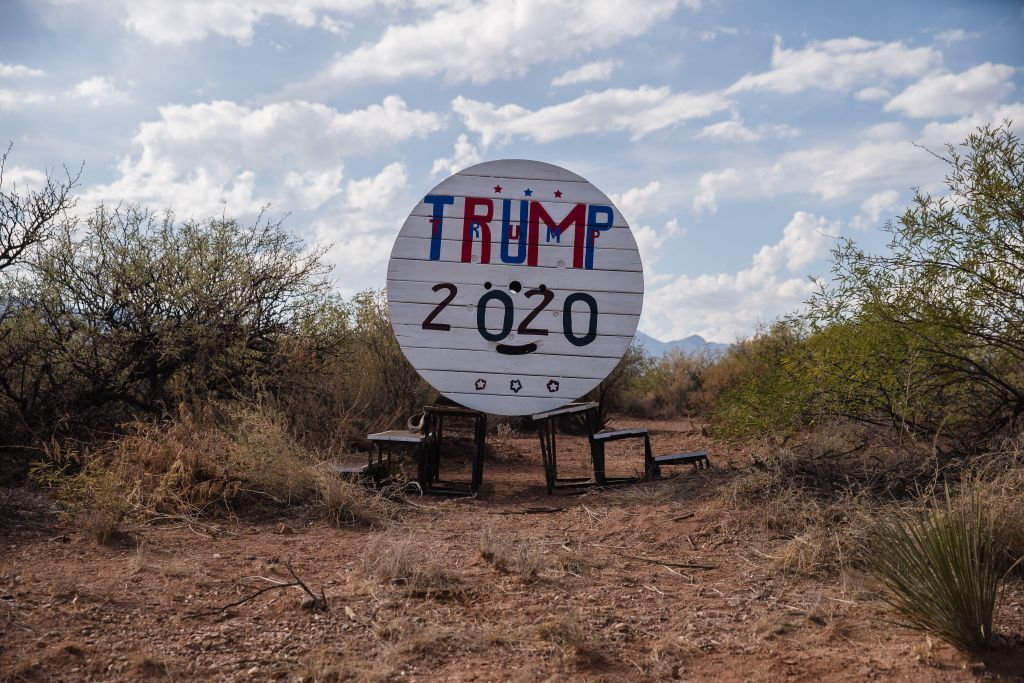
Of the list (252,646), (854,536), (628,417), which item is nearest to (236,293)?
(252,646)

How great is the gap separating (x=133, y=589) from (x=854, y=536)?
166 inches

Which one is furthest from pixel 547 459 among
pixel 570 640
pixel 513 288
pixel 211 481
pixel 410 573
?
pixel 570 640

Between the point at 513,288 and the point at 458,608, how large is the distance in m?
3.96

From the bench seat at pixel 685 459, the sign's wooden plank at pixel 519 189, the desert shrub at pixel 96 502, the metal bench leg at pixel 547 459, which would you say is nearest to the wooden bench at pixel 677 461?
the bench seat at pixel 685 459

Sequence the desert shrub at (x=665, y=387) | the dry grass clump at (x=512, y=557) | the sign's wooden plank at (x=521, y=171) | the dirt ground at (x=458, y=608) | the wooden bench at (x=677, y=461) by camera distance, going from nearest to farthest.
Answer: the dirt ground at (x=458, y=608) < the dry grass clump at (x=512, y=557) < the sign's wooden plank at (x=521, y=171) < the wooden bench at (x=677, y=461) < the desert shrub at (x=665, y=387)

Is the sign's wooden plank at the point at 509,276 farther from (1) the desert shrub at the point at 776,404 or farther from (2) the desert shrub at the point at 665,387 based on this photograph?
(2) the desert shrub at the point at 665,387

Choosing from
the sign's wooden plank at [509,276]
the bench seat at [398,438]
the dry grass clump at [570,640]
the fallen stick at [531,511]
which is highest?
the sign's wooden plank at [509,276]

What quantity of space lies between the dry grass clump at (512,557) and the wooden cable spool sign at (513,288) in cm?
236

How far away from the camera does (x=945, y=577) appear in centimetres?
428

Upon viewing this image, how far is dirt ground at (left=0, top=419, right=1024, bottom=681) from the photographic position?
13.6 feet

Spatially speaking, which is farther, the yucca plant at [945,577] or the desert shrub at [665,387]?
the desert shrub at [665,387]

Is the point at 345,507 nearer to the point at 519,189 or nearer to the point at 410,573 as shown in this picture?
the point at 410,573

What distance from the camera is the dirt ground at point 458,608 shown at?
413 centimetres

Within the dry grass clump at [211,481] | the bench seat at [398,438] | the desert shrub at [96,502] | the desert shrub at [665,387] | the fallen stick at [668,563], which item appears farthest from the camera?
the desert shrub at [665,387]
